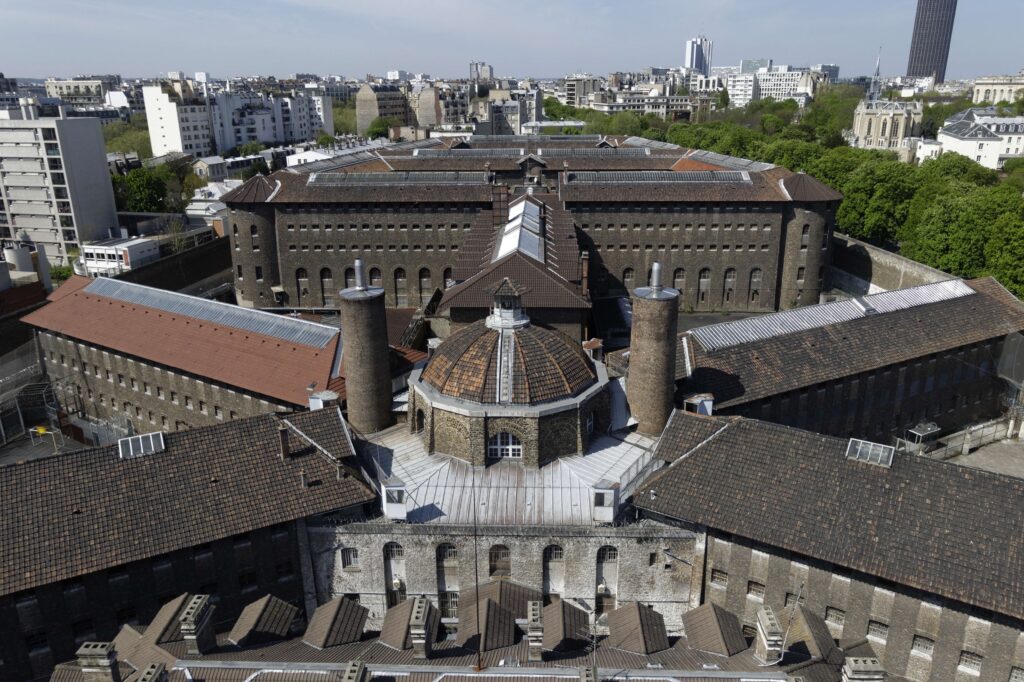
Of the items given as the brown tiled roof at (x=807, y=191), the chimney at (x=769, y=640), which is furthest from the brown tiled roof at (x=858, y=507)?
the brown tiled roof at (x=807, y=191)

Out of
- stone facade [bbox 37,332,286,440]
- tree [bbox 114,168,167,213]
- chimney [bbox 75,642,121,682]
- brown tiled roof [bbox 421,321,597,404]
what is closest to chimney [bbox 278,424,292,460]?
brown tiled roof [bbox 421,321,597,404]

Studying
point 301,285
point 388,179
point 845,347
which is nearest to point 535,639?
point 845,347

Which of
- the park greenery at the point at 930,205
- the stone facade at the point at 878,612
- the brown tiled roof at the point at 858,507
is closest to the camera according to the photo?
the stone facade at the point at 878,612

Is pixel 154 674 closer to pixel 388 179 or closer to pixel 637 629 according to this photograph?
pixel 637 629

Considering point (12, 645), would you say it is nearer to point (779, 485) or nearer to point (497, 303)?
point (497, 303)

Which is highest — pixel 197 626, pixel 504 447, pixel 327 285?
pixel 504 447

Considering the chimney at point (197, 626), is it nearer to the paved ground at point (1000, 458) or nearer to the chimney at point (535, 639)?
the chimney at point (535, 639)
